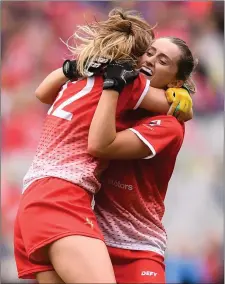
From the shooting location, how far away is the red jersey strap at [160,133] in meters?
2.94

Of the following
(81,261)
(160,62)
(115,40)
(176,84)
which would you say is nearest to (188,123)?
(176,84)

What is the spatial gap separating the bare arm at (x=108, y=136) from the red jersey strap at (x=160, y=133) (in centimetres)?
5

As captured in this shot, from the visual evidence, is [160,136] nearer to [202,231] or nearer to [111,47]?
[111,47]

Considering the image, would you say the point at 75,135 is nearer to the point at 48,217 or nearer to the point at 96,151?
the point at 96,151

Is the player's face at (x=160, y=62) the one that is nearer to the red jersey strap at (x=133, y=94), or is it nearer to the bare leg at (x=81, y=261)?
the red jersey strap at (x=133, y=94)

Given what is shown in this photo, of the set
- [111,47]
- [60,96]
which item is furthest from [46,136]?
[111,47]

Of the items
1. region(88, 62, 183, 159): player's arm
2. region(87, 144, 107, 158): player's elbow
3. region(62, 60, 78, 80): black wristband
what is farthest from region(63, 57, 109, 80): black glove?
region(87, 144, 107, 158): player's elbow

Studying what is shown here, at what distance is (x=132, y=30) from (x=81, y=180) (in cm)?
73

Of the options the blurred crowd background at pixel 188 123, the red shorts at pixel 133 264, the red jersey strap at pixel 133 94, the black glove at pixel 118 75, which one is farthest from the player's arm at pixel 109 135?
the blurred crowd background at pixel 188 123

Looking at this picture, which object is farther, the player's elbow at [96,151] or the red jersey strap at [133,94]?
the red jersey strap at [133,94]

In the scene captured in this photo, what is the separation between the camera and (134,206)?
3.16 m

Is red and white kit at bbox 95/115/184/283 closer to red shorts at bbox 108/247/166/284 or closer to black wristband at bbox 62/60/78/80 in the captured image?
red shorts at bbox 108/247/166/284

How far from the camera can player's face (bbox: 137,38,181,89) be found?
10.3 feet

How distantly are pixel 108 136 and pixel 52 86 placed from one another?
0.54 meters
